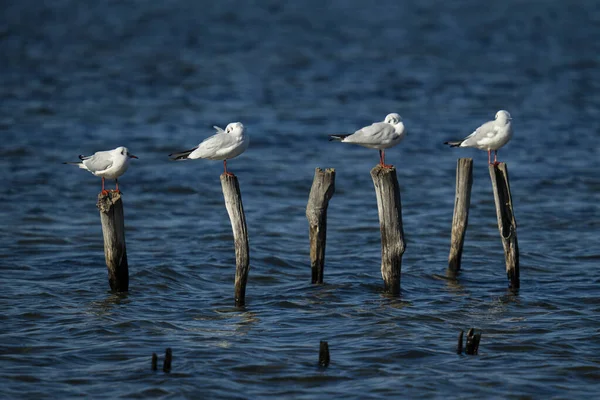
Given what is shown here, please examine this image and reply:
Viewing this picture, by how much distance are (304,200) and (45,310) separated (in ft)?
27.5

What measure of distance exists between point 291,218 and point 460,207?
17.3 ft

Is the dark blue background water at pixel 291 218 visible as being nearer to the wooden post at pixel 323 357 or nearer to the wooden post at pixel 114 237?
the wooden post at pixel 323 357

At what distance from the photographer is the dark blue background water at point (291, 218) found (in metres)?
10.6

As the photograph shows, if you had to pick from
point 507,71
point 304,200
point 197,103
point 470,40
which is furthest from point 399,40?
point 304,200

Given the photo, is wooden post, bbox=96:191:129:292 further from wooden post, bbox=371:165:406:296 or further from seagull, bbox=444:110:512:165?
seagull, bbox=444:110:512:165

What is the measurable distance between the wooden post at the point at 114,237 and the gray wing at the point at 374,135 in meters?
3.06

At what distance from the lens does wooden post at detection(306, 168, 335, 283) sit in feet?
42.2

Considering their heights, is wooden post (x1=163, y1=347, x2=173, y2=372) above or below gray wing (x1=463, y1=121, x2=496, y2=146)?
below

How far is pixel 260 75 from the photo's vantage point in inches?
1396

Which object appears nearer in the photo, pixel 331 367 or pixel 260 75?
pixel 331 367

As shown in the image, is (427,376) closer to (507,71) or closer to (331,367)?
(331,367)

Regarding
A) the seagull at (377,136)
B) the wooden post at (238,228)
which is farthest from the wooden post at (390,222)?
the wooden post at (238,228)

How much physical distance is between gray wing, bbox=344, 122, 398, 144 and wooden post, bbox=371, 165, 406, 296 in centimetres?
40

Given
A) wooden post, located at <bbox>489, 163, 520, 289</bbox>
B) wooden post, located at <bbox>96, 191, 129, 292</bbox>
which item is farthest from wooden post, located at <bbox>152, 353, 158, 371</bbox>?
wooden post, located at <bbox>489, 163, 520, 289</bbox>
